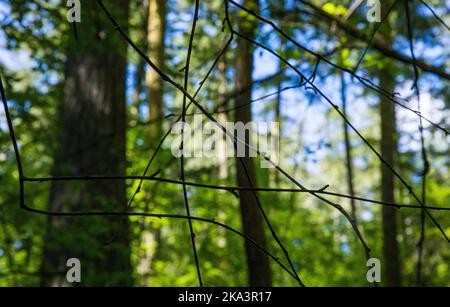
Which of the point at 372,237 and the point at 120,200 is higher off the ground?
the point at 120,200

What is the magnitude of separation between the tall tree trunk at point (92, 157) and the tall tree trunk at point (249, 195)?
1.07 meters

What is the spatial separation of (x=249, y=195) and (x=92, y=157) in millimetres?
1816

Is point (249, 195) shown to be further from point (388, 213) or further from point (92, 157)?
point (388, 213)

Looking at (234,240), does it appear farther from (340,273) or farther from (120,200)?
(120,200)

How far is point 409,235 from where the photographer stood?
1316 centimetres

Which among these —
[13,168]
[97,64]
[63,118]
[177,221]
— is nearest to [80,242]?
[13,168]

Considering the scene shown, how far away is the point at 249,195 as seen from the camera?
4.64m

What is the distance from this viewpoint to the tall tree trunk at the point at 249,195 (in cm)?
445

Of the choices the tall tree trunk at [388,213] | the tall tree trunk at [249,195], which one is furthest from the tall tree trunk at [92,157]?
the tall tree trunk at [388,213]

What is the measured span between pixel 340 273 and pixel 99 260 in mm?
5857

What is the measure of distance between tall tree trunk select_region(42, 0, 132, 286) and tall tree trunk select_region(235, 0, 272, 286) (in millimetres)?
1071

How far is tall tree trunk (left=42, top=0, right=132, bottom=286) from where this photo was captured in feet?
15.9

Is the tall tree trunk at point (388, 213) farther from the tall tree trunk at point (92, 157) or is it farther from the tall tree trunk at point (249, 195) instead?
the tall tree trunk at point (92, 157)

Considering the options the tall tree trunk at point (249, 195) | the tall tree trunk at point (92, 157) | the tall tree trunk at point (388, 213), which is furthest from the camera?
the tall tree trunk at point (388, 213)
